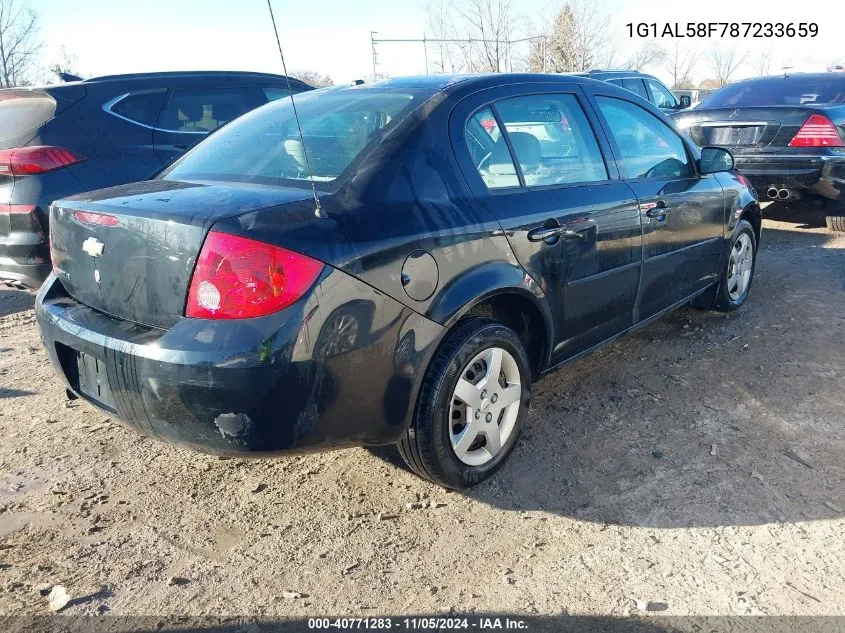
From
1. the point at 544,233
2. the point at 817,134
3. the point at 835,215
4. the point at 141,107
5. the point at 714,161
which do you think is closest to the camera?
the point at 544,233

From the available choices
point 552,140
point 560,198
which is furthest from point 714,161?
point 560,198

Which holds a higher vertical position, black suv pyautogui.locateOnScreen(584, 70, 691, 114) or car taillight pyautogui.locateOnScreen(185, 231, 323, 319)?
car taillight pyautogui.locateOnScreen(185, 231, 323, 319)

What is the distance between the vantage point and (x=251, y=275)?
7.07 ft

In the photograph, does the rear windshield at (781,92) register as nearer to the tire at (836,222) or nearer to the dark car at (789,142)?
the dark car at (789,142)

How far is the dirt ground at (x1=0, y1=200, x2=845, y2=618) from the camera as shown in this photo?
2.28 metres

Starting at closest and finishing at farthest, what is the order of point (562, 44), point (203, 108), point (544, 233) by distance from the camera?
1. point (544, 233)
2. point (203, 108)
3. point (562, 44)

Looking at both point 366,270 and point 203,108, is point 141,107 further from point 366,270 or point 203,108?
point 366,270

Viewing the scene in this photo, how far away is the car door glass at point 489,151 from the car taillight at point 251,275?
38.4 inches

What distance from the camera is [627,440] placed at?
322cm

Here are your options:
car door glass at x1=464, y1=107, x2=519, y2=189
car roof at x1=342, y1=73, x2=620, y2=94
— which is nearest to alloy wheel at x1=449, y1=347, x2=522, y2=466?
car door glass at x1=464, y1=107, x2=519, y2=189

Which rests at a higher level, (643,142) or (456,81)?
(456,81)

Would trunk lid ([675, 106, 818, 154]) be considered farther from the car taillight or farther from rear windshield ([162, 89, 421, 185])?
the car taillight

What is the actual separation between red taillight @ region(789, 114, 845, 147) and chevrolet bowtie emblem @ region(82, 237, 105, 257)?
21.9 ft

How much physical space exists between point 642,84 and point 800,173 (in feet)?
15.6
